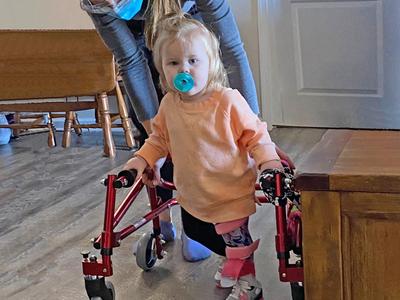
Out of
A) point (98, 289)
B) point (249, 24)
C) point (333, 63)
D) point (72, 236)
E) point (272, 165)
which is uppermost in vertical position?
point (249, 24)

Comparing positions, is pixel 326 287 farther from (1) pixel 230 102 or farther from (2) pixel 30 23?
(2) pixel 30 23

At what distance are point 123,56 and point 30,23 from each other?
230 cm

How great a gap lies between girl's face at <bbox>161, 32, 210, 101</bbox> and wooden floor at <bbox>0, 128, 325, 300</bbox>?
1.86 feet

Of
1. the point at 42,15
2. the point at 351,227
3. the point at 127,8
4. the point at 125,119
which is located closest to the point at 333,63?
the point at 125,119

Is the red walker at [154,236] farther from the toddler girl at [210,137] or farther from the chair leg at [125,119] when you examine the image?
the chair leg at [125,119]

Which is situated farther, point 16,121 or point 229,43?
point 16,121

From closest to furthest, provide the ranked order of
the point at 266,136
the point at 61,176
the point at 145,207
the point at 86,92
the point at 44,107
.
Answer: the point at 266,136, the point at 145,207, the point at 61,176, the point at 86,92, the point at 44,107

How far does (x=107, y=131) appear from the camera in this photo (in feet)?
10.7

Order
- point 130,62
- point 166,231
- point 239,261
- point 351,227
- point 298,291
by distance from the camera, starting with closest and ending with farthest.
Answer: point 351,227
point 298,291
point 239,261
point 130,62
point 166,231

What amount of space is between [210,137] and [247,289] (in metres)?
0.35

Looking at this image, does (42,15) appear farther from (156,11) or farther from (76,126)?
(156,11)

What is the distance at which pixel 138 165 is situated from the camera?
1509mm

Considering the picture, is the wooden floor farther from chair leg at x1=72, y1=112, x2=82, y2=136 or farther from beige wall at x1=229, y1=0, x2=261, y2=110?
beige wall at x1=229, y1=0, x2=261, y2=110

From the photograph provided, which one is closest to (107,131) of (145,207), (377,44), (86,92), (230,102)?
(86,92)
